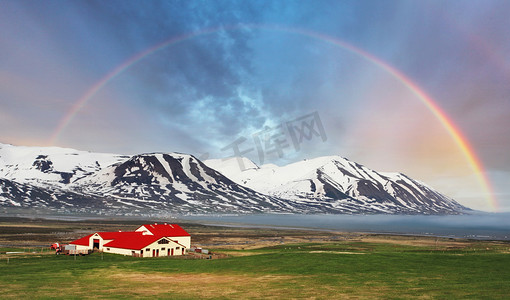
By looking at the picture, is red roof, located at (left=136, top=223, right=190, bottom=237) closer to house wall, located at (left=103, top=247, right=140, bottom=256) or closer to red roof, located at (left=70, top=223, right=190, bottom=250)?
red roof, located at (left=70, top=223, right=190, bottom=250)

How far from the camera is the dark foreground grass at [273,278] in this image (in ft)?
128

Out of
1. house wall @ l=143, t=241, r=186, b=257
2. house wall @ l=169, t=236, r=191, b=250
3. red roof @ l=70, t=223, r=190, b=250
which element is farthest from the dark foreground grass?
house wall @ l=169, t=236, r=191, b=250

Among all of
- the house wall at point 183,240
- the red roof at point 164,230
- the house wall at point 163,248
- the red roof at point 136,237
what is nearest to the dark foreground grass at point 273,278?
the red roof at point 136,237

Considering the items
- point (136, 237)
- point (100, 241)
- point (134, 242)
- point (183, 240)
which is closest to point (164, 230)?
point (183, 240)

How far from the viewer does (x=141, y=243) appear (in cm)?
8862

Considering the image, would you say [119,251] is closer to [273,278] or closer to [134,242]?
[134,242]

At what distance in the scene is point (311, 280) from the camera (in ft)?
158

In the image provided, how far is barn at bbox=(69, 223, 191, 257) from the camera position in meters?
88.3

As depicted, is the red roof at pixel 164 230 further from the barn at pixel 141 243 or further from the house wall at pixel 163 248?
the house wall at pixel 163 248

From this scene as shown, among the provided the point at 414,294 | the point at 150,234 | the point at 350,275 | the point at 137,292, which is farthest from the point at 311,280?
the point at 150,234

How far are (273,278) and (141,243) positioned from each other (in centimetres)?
4730

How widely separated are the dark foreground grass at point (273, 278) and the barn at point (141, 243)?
15.8 metres

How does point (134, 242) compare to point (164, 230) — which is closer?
point (134, 242)

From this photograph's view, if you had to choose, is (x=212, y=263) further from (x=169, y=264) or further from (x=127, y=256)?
(x=127, y=256)
